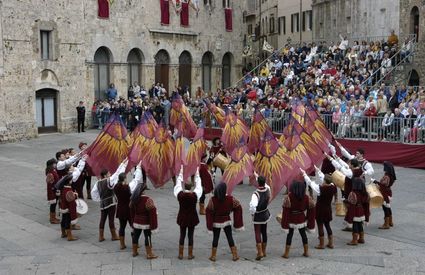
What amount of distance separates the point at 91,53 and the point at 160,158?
1987 centimetres

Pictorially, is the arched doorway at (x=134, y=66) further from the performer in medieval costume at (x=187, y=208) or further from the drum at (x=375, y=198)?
the performer in medieval costume at (x=187, y=208)

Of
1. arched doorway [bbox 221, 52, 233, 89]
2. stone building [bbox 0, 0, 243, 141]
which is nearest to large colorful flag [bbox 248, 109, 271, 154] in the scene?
stone building [bbox 0, 0, 243, 141]

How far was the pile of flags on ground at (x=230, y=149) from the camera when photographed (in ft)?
44.3

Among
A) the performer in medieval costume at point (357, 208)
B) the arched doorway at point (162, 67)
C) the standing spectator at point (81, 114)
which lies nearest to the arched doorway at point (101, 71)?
the standing spectator at point (81, 114)

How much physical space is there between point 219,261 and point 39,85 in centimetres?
2219

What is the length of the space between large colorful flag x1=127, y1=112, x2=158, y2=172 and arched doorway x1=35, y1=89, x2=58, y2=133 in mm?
17176

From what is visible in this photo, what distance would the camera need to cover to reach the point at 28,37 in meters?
30.2

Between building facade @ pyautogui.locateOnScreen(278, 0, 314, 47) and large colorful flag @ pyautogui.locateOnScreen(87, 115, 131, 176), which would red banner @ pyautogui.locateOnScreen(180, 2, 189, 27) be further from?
large colorful flag @ pyautogui.locateOnScreen(87, 115, 131, 176)

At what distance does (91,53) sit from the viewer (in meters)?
33.7

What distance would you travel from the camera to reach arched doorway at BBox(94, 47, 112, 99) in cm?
3466

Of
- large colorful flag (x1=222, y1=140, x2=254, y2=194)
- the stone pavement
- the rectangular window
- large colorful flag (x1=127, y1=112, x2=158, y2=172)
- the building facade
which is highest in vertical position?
the building facade

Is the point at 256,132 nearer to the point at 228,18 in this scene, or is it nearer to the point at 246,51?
the point at 228,18

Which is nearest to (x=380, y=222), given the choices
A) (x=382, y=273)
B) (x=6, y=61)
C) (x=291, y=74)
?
(x=382, y=273)

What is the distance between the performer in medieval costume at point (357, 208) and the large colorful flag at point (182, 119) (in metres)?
7.22
